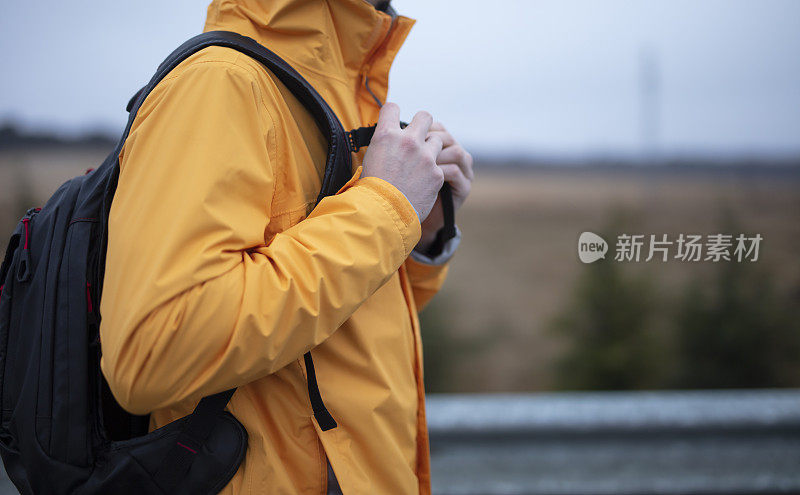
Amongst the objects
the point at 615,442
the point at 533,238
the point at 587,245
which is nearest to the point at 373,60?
the point at 587,245

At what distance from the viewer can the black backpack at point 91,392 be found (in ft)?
3.11

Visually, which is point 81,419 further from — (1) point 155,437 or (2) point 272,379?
(2) point 272,379

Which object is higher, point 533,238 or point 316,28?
point 316,28

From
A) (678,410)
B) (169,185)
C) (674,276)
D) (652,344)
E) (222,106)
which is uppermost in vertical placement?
(222,106)

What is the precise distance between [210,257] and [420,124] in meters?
0.56

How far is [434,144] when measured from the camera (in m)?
1.13

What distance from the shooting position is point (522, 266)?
16031mm

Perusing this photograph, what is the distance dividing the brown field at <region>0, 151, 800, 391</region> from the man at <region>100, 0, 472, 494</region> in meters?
2.49

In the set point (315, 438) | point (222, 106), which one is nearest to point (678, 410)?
point (315, 438)

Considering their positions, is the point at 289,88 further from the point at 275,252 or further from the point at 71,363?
the point at 71,363

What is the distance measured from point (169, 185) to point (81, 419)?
51 cm

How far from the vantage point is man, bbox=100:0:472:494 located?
78 centimetres

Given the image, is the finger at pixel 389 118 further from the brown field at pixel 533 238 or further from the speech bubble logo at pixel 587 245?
the brown field at pixel 533 238

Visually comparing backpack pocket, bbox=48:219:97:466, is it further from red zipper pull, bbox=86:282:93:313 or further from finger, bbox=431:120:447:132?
finger, bbox=431:120:447:132
